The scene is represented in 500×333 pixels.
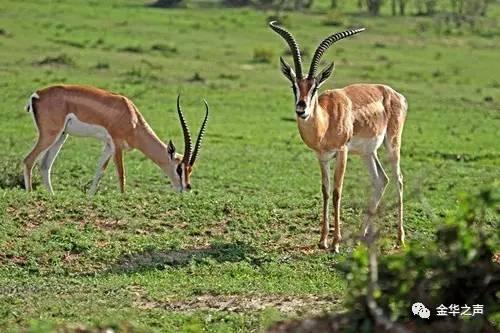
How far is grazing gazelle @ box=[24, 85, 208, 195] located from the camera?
12.0m

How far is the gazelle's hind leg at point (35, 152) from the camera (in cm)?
1180

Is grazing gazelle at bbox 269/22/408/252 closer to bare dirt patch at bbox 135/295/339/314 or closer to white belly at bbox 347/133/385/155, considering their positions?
white belly at bbox 347/133/385/155

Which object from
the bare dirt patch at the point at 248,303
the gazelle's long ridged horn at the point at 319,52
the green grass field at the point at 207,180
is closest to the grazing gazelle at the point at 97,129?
the green grass field at the point at 207,180

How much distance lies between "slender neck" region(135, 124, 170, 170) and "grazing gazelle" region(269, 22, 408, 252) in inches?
102

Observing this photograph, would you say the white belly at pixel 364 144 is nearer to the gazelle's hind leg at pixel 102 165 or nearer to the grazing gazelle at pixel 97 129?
the grazing gazelle at pixel 97 129

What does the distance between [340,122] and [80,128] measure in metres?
3.44

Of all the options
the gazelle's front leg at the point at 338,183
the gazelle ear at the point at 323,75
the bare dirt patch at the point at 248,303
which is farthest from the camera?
the gazelle's front leg at the point at 338,183

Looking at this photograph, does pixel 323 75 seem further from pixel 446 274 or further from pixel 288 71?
pixel 446 274

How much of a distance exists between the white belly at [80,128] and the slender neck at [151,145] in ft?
1.26

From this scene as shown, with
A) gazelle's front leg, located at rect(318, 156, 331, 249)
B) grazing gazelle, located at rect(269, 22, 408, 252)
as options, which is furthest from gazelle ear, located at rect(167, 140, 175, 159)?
gazelle's front leg, located at rect(318, 156, 331, 249)

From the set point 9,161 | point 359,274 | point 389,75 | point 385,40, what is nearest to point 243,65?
point 389,75

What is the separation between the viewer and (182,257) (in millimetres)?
8922

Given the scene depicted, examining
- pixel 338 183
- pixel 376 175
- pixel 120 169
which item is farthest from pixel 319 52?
pixel 120 169

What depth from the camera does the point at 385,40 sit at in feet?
106
